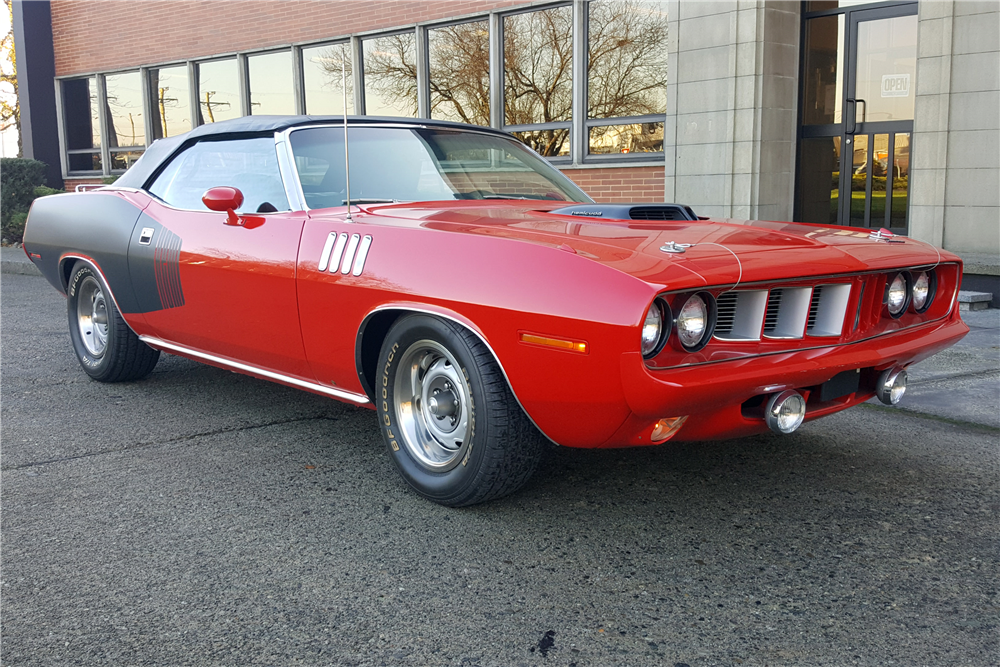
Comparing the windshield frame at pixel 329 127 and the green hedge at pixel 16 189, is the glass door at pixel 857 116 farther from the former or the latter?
the green hedge at pixel 16 189

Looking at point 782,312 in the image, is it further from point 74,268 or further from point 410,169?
point 74,268

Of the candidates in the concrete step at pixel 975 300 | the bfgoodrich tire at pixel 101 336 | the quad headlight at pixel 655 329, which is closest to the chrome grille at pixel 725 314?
the quad headlight at pixel 655 329

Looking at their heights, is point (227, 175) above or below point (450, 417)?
above

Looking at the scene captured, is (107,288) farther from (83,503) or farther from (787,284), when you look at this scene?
(787,284)

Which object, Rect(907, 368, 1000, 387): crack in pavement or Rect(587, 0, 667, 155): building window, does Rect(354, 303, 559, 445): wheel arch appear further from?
Rect(587, 0, 667, 155): building window

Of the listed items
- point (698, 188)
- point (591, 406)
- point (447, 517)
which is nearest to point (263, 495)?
point (447, 517)

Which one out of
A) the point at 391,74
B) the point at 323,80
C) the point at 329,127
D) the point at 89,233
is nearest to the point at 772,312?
the point at 329,127

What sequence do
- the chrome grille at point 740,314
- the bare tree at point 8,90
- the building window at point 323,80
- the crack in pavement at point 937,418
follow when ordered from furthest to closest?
the bare tree at point 8,90, the building window at point 323,80, the crack in pavement at point 937,418, the chrome grille at point 740,314

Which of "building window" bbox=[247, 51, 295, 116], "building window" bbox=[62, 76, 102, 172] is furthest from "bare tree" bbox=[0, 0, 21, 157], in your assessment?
"building window" bbox=[247, 51, 295, 116]

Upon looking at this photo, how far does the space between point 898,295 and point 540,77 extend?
918 cm

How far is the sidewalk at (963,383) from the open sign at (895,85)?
347 cm

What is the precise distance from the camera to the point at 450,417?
322cm

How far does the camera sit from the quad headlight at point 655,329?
257 centimetres

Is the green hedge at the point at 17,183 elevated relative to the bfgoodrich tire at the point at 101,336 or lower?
elevated
